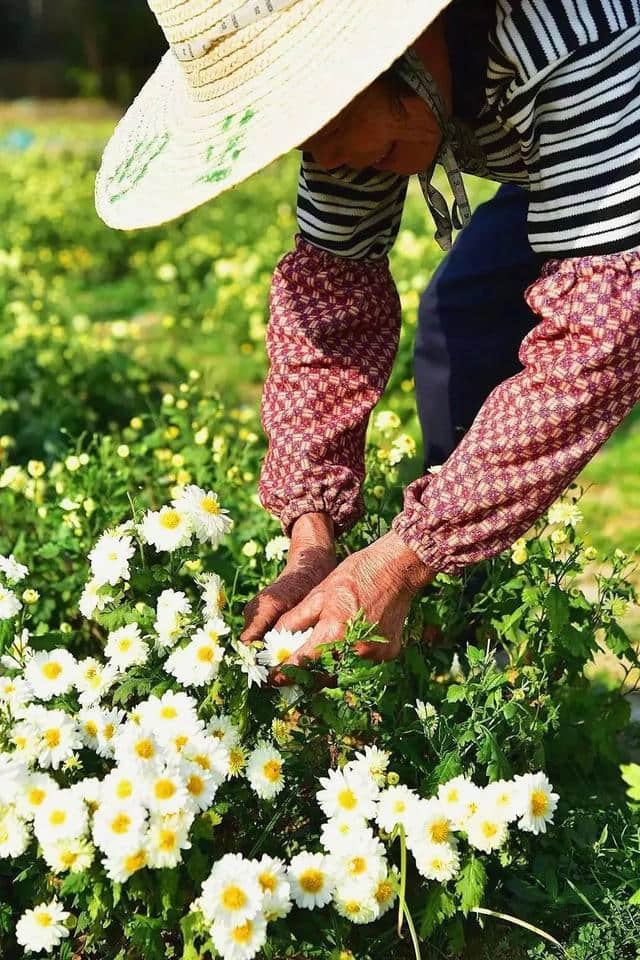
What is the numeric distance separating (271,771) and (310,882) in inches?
5.5

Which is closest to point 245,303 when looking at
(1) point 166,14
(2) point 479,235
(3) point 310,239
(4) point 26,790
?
(2) point 479,235

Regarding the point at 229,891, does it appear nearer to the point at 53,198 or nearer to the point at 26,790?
the point at 26,790

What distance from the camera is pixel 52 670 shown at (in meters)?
1.61

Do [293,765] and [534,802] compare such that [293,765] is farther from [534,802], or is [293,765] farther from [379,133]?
[379,133]

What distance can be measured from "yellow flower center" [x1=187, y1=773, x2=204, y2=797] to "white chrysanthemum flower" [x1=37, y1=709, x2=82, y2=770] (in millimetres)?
167

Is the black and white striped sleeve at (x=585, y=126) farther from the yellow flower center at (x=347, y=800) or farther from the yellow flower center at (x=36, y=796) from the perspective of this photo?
the yellow flower center at (x=36, y=796)

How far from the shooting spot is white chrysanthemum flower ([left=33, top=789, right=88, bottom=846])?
1384 millimetres

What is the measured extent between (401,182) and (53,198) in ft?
18.1

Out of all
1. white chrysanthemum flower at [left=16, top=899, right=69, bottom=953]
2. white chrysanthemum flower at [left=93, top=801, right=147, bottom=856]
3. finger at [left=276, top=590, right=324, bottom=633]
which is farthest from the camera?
finger at [left=276, top=590, right=324, bottom=633]

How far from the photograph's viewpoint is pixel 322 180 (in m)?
2.06

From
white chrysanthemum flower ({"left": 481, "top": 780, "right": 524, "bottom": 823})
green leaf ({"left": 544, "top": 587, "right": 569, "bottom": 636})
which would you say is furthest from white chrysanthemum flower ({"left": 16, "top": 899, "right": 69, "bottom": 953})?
green leaf ({"left": 544, "top": 587, "right": 569, "bottom": 636})

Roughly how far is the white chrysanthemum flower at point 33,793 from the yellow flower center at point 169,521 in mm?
352

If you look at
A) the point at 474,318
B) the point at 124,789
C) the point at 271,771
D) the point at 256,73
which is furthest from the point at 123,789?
the point at 474,318

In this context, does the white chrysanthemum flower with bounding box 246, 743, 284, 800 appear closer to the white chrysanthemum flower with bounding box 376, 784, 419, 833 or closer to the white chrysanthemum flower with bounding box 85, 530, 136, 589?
the white chrysanthemum flower with bounding box 376, 784, 419, 833
